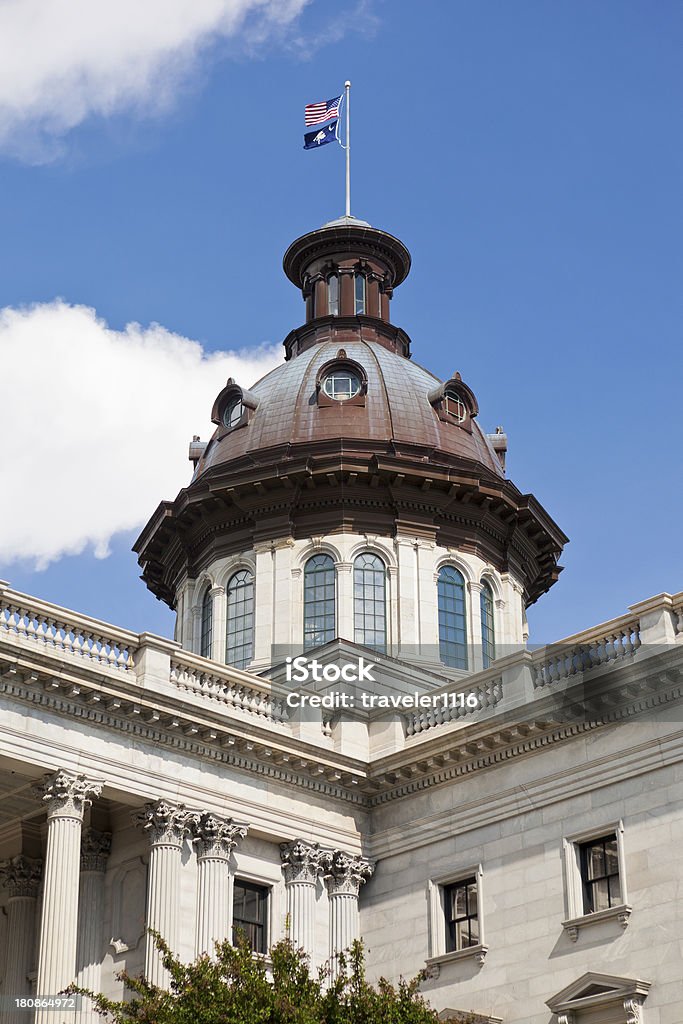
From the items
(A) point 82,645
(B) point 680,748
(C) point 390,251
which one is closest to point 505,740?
(B) point 680,748

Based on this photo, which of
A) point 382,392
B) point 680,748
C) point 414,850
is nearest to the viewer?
point 680,748

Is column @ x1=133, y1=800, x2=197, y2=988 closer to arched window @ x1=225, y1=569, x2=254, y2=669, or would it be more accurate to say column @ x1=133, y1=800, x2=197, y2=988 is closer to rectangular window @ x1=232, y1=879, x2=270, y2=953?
rectangular window @ x1=232, y1=879, x2=270, y2=953

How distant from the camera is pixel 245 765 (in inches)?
1303

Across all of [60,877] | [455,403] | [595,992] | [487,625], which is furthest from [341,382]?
[595,992]

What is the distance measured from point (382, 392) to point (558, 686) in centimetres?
1685

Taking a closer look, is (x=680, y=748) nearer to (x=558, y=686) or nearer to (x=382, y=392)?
(x=558, y=686)

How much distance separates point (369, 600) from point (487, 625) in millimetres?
3695

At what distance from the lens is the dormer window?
5162cm

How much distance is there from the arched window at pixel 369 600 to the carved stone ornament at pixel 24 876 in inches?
479

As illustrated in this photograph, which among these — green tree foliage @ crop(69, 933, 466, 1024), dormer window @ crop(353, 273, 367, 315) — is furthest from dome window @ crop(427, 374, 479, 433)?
green tree foliage @ crop(69, 933, 466, 1024)

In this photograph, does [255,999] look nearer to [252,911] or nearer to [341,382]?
[252,911]

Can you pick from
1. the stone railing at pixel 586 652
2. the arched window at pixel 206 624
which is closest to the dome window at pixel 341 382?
the arched window at pixel 206 624

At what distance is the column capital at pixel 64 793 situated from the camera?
2973 cm

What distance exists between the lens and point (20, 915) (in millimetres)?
33500
